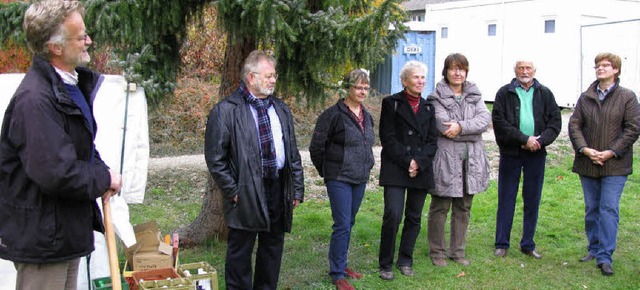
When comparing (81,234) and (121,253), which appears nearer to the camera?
(81,234)

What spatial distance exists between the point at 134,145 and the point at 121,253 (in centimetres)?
137

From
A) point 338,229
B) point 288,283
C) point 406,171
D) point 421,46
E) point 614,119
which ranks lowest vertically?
point 288,283

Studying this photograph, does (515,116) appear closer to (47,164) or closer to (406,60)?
(47,164)

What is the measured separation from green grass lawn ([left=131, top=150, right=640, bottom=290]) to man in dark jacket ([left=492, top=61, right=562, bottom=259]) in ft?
2.23

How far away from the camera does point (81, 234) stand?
301cm

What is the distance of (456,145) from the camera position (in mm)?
5676

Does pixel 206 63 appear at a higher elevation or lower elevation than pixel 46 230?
higher

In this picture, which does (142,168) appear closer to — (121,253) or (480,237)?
(121,253)

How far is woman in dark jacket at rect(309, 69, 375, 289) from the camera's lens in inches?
202

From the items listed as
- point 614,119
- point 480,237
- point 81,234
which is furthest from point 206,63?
point 81,234

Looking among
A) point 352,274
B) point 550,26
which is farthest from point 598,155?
point 550,26

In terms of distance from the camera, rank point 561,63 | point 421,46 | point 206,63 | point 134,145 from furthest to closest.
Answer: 1. point 421,46
2. point 561,63
3. point 206,63
4. point 134,145

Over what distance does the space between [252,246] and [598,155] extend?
10.6ft

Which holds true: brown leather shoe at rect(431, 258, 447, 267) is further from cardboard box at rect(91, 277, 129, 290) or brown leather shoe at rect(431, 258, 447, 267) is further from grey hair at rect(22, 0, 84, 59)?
grey hair at rect(22, 0, 84, 59)
